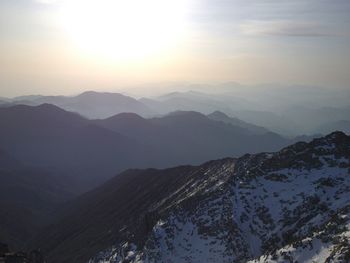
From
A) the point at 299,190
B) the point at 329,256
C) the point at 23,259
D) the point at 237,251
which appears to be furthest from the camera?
the point at 23,259

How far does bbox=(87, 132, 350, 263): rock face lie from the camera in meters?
49.1

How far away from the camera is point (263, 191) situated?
57.8 meters

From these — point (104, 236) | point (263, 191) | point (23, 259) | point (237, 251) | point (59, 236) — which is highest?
point (263, 191)

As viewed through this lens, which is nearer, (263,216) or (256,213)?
(263,216)

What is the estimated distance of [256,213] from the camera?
179ft

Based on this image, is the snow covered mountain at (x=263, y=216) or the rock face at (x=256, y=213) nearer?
the snow covered mountain at (x=263, y=216)

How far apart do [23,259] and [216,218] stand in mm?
27660

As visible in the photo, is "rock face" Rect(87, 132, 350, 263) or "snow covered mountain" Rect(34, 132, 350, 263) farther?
"rock face" Rect(87, 132, 350, 263)

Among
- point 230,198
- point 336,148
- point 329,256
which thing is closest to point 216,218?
point 230,198

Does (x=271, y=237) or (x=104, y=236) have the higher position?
(x=271, y=237)

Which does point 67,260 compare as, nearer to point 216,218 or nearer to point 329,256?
point 216,218

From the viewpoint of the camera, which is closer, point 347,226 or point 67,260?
point 347,226

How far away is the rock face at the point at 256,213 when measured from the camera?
49.1 metres

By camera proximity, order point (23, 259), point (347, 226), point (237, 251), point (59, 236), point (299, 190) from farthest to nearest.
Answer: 1. point (59, 236)
2. point (23, 259)
3. point (299, 190)
4. point (237, 251)
5. point (347, 226)
